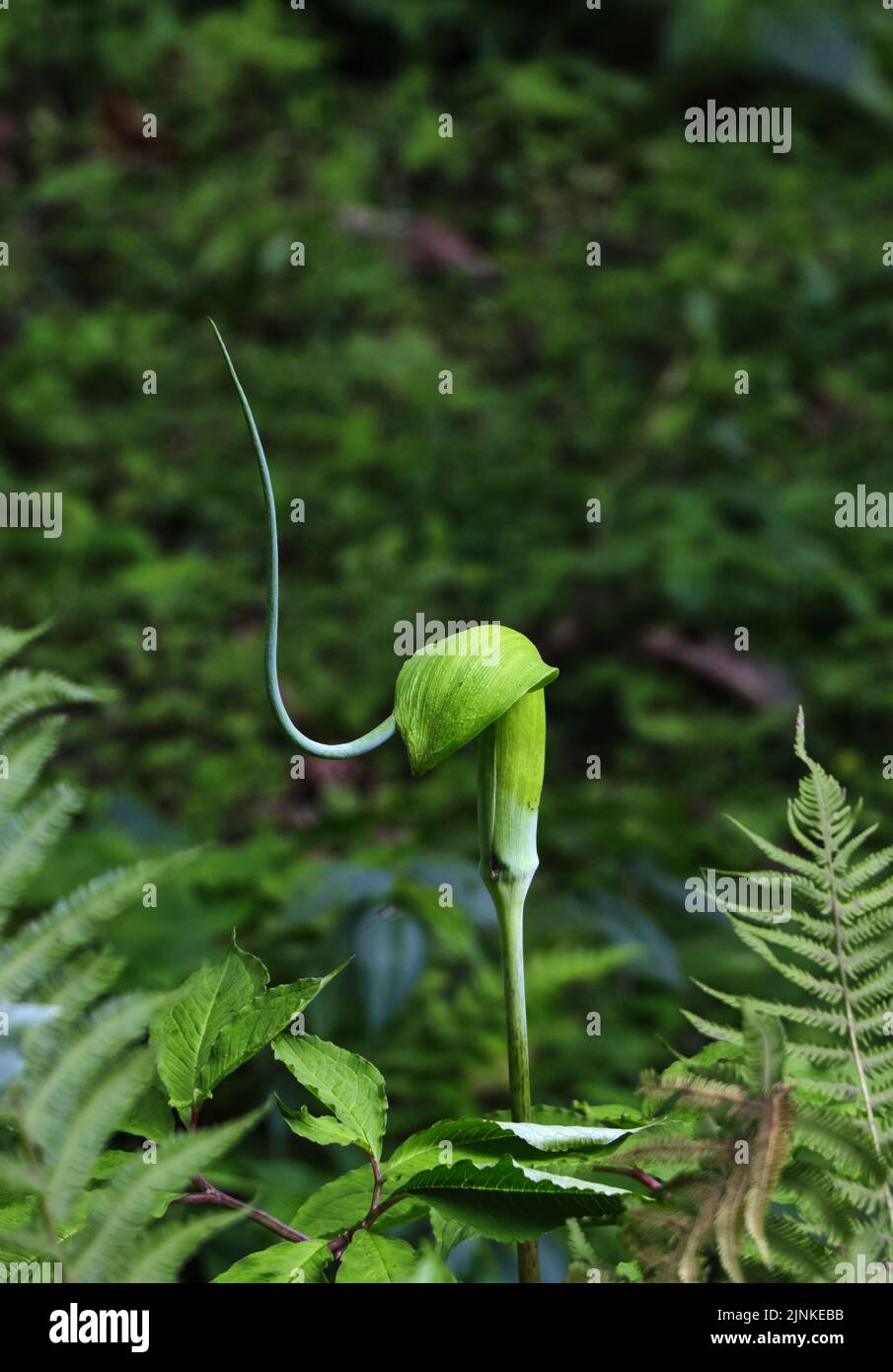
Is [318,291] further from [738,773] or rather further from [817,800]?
[817,800]

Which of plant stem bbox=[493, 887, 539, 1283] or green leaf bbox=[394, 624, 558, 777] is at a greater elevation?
green leaf bbox=[394, 624, 558, 777]

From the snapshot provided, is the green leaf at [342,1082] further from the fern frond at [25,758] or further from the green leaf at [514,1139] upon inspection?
the fern frond at [25,758]

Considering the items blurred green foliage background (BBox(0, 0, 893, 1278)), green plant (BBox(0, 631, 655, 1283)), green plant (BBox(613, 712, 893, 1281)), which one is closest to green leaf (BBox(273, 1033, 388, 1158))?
green plant (BBox(0, 631, 655, 1283))

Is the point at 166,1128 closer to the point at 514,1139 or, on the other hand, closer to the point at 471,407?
the point at 514,1139

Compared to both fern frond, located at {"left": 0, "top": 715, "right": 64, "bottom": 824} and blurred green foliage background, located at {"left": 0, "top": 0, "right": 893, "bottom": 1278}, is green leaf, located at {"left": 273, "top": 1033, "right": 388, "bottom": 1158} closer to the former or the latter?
fern frond, located at {"left": 0, "top": 715, "right": 64, "bottom": 824}

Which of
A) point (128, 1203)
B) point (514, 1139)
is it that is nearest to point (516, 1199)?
point (514, 1139)

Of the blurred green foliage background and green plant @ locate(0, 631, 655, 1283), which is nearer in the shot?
green plant @ locate(0, 631, 655, 1283)
